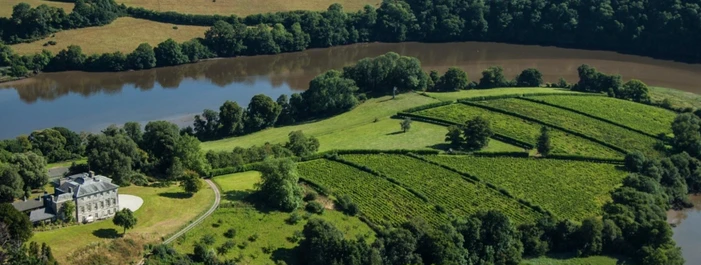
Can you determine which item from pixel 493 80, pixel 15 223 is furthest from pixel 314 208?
pixel 493 80

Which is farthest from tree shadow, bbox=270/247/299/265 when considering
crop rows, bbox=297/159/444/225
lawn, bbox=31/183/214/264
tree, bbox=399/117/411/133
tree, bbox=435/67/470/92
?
tree, bbox=435/67/470/92

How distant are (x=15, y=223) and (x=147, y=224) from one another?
10643 mm

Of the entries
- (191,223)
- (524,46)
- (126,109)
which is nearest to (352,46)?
(524,46)

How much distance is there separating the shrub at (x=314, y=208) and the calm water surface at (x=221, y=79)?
44565 millimetres

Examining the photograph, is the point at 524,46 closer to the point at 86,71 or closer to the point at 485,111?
the point at 485,111

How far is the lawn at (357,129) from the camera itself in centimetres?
9162

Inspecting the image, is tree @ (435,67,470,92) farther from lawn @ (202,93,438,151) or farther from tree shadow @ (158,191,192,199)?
tree shadow @ (158,191,192,199)

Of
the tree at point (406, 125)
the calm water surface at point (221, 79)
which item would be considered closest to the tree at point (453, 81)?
the calm water surface at point (221, 79)

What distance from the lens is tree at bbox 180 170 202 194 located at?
7038cm

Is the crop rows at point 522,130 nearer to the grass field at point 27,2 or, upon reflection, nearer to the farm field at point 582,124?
the farm field at point 582,124

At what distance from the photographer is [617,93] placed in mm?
112562

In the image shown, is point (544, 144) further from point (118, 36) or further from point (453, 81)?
point (118, 36)

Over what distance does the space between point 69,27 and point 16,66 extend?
59.7 feet

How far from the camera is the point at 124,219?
61.0m
